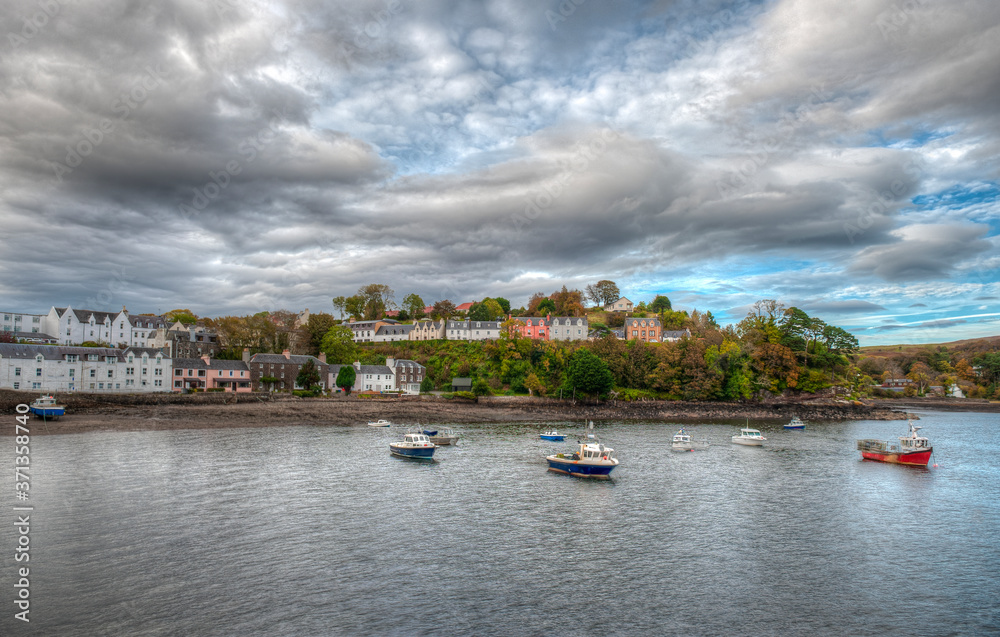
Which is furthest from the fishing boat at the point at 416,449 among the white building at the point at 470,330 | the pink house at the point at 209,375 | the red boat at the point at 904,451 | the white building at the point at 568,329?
the white building at the point at 568,329

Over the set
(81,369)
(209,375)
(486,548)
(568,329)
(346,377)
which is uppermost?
(568,329)

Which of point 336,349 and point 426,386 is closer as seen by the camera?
point 426,386

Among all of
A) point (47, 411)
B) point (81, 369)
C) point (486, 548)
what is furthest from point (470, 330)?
point (486, 548)

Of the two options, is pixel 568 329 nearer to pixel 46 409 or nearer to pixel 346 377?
pixel 346 377

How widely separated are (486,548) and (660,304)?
16199 cm

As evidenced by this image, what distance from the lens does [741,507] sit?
34.4 metres

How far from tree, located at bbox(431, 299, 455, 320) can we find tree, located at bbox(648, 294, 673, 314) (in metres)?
67.2

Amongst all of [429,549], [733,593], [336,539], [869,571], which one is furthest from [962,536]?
[336,539]

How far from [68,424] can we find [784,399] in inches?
4754

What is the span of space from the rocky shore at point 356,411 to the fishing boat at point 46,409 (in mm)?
1234

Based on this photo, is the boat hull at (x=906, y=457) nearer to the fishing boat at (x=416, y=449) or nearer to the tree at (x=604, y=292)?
the fishing boat at (x=416, y=449)

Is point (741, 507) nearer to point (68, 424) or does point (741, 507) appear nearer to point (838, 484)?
point (838, 484)

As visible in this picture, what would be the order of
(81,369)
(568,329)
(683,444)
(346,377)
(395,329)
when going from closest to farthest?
(683,444), (81,369), (346,377), (568,329), (395,329)

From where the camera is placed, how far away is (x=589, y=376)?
103 metres
